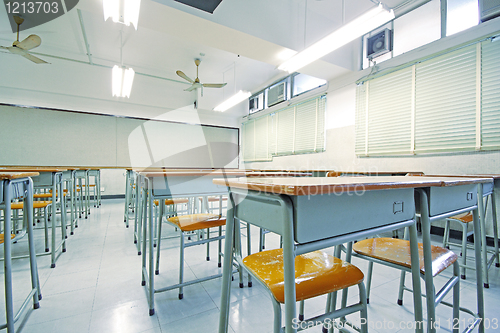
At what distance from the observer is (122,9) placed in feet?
6.97

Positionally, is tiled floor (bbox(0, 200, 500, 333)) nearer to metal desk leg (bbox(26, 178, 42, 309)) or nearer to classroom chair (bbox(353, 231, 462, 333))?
metal desk leg (bbox(26, 178, 42, 309))

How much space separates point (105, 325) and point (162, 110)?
684 centimetres

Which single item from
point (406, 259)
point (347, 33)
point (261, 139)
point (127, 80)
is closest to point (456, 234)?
point (406, 259)

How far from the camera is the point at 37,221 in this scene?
12.3 ft

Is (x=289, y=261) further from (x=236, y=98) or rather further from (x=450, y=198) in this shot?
(x=236, y=98)

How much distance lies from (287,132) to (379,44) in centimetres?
292

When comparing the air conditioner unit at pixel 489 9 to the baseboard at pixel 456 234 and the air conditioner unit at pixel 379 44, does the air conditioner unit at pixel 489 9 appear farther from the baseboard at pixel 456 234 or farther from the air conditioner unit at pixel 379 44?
the baseboard at pixel 456 234

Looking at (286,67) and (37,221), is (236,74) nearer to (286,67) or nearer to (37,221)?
(286,67)

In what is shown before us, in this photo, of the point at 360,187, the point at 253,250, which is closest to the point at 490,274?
the point at 253,250

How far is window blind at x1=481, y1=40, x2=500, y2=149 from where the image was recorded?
2697 mm

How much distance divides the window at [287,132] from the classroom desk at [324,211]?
437cm

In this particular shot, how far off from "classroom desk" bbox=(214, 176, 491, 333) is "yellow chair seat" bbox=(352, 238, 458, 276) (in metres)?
0.11

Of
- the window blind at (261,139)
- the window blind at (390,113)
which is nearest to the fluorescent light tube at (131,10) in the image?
the window blind at (390,113)

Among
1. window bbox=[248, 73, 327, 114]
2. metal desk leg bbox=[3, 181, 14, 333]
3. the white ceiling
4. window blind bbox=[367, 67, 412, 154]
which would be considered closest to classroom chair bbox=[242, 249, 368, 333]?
metal desk leg bbox=[3, 181, 14, 333]
